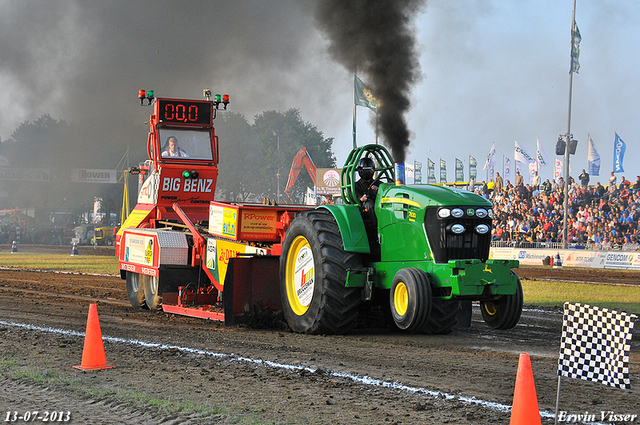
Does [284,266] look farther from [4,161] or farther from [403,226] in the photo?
[4,161]

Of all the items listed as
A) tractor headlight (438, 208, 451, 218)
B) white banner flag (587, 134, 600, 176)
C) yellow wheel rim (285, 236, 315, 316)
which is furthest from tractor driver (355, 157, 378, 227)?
white banner flag (587, 134, 600, 176)

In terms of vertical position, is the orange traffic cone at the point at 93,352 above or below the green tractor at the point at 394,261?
below

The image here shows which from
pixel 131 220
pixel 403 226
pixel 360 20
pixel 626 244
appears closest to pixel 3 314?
pixel 131 220

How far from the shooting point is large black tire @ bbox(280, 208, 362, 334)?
8.16 meters

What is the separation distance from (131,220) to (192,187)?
1652 millimetres

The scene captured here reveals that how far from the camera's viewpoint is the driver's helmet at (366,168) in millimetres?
8844

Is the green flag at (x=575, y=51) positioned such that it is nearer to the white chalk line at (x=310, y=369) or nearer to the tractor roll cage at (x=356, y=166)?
the tractor roll cage at (x=356, y=166)

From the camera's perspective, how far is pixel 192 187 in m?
12.9

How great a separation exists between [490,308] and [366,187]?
215 cm

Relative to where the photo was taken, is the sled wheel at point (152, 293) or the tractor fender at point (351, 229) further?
the sled wheel at point (152, 293)

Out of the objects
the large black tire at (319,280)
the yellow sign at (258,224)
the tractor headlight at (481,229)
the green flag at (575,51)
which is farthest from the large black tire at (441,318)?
the green flag at (575,51)

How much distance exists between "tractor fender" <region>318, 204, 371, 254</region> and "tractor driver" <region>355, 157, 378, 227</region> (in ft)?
0.52

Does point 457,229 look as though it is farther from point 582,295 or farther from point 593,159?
point 593,159

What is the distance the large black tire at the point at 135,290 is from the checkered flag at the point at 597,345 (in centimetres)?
889
